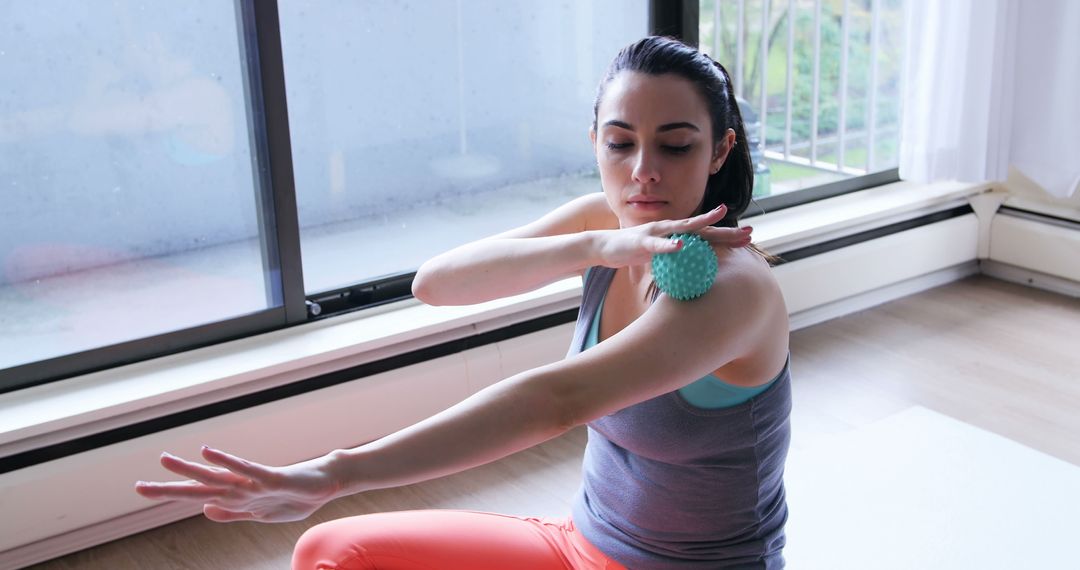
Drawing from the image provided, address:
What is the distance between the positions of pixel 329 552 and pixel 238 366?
3.65ft

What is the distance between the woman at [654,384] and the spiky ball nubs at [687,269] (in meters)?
0.01

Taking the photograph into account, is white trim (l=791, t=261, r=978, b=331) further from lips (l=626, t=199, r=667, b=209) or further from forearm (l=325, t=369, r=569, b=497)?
forearm (l=325, t=369, r=569, b=497)

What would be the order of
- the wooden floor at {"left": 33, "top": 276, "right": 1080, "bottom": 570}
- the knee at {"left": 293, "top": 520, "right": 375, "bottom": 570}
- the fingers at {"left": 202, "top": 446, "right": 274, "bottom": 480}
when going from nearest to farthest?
the fingers at {"left": 202, "top": 446, "right": 274, "bottom": 480} < the knee at {"left": 293, "top": 520, "right": 375, "bottom": 570} < the wooden floor at {"left": 33, "top": 276, "right": 1080, "bottom": 570}

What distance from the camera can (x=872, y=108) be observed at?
3.89 metres

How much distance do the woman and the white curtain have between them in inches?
86.7

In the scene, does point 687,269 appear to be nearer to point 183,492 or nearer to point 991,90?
point 183,492

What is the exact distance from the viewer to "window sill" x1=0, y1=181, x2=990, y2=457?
2.16 meters

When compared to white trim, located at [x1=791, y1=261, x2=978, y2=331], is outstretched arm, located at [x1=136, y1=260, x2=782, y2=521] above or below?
above

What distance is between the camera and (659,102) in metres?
1.38

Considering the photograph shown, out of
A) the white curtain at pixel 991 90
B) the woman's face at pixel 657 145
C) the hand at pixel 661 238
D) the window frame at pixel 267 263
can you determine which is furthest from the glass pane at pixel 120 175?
the white curtain at pixel 991 90

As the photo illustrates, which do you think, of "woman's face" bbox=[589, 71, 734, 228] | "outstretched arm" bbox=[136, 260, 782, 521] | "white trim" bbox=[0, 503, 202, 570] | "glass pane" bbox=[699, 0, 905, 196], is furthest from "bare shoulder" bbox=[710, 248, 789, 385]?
"glass pane" bbox=[699, 0, 905, 196]

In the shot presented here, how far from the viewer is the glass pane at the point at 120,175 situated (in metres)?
2.24

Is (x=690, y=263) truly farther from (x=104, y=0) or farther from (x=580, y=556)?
(x=104, y=0)

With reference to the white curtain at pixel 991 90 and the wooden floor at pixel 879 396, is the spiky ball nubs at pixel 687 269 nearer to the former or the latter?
the wooden floor at pixel 879 396
